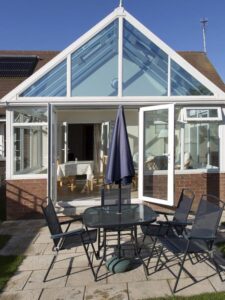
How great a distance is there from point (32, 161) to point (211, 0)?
265 inches

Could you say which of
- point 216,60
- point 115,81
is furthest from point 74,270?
point 216,60

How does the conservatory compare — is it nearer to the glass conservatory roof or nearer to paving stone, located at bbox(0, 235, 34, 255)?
the glass conservatory roof

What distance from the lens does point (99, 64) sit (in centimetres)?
816

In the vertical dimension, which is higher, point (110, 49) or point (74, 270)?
point (110, 49)

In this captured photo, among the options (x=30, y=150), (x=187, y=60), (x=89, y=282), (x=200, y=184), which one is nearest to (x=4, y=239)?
(x=89, y=282)

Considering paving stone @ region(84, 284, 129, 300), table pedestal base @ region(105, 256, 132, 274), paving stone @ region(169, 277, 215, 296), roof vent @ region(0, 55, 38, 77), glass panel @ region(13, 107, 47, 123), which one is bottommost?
paving stone @ region(84, 284, 129, 300)

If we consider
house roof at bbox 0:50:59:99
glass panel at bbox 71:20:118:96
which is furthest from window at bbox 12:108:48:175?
house roof at bbox 0:50:59:99

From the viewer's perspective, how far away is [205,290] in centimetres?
421

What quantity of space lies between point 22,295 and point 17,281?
0.44 metres

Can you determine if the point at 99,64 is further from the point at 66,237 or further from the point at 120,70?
the point at 66,237

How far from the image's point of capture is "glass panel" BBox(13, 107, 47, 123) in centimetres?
808

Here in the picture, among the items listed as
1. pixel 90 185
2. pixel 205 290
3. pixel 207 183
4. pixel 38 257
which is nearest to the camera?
pixel 205 290

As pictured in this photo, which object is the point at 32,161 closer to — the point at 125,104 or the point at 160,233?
the point at 125,104

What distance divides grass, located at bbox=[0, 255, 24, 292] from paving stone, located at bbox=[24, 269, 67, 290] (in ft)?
1.04
